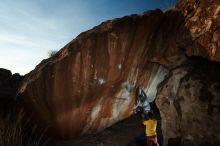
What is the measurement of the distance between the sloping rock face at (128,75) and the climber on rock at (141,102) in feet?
0.54

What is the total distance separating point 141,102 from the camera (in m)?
9.15

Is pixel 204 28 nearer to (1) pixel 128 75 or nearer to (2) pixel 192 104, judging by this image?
(2) pixel 192 104

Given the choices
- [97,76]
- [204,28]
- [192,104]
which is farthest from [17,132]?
[204,28]

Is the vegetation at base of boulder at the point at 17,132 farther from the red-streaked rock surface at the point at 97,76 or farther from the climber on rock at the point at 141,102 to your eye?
the climber on rock at the point at 141,102

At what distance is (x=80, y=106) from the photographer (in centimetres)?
830

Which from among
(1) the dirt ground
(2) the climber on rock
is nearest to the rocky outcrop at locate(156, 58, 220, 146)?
(2) the climber on rock

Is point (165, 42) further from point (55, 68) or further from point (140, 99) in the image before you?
point (55, 68)

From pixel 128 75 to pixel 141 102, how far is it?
1.05 metres

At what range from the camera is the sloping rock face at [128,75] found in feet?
24.7

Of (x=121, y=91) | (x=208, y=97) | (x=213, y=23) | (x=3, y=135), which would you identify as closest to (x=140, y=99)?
(x=121, y=91)

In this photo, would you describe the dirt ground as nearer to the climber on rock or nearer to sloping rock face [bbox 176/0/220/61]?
the climber on rock

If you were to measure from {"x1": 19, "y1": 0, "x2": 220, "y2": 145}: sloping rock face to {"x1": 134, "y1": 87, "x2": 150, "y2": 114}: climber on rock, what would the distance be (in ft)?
0.54

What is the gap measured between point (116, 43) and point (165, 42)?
5.13 ft

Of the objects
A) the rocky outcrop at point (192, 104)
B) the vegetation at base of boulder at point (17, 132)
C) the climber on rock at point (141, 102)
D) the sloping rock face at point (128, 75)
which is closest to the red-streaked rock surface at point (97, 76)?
the sloping rock face at point (128, 75)
